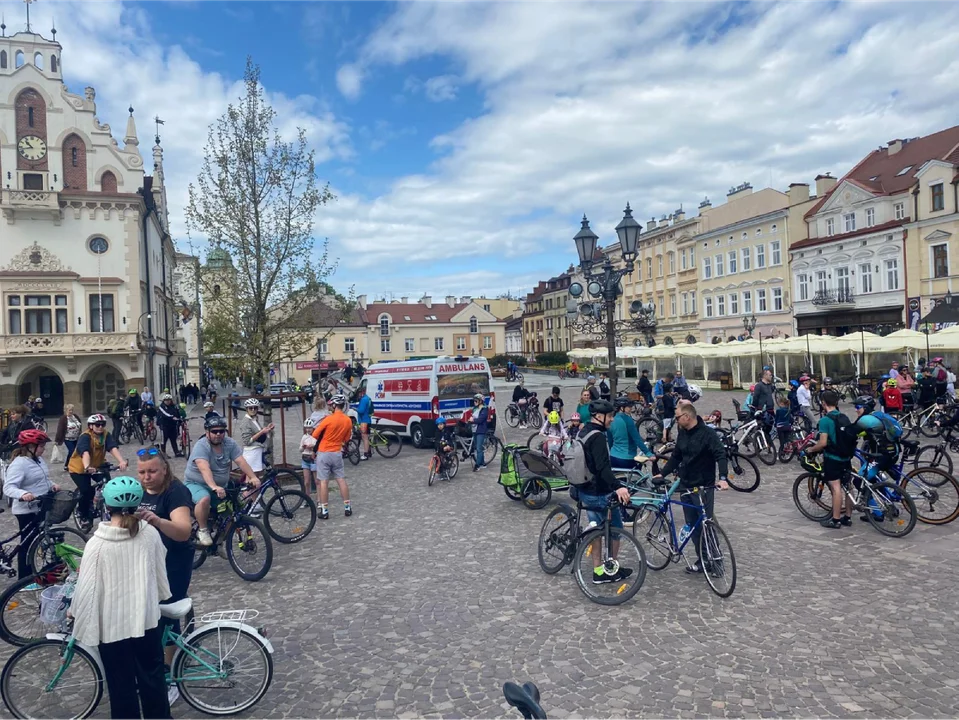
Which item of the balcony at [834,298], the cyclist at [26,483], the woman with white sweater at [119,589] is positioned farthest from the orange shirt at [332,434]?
the balcony at [834,298]

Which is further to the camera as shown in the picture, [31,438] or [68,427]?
[68,427]

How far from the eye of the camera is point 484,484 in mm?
13117

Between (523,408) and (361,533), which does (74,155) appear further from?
(361,533)

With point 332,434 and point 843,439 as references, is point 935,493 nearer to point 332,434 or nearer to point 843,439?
point 843,439

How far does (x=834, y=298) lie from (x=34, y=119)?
1739 inches

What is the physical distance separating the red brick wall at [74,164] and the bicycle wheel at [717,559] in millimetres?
35310

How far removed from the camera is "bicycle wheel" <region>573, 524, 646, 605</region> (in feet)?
21.4

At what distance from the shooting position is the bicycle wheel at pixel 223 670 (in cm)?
455

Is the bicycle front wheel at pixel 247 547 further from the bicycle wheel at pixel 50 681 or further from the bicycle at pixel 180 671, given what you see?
the bicycle wheel at pixel 50 681

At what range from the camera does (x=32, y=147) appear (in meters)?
32.3

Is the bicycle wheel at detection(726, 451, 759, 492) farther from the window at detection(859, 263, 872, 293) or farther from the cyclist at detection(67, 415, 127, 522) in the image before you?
the window at detection(859, 263, 872, 293)

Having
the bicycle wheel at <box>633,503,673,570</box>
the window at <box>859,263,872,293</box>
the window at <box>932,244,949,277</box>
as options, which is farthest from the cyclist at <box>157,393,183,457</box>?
the window at <box>859,263,872,293</box>

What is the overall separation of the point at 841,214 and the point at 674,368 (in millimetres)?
13729

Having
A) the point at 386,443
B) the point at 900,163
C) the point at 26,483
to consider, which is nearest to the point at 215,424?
the point at 26,483
